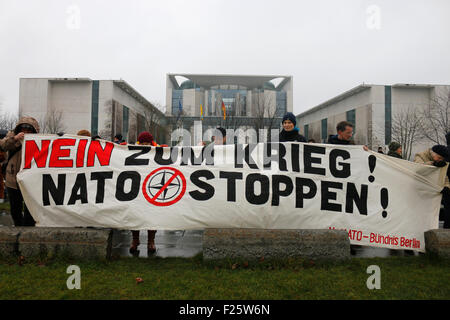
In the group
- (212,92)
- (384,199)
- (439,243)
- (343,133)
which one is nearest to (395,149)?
(343,133)

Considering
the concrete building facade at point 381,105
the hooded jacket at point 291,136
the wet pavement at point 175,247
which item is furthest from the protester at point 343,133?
the concrete building facade at point 381,105

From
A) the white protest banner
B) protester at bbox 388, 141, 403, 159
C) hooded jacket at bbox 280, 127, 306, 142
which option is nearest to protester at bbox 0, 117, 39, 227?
the white protest banner

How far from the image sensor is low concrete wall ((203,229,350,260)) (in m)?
3.78

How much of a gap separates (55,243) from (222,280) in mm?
2405

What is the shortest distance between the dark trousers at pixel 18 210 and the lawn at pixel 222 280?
860mm

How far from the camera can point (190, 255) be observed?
445 cm

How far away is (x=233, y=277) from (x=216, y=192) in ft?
4.17

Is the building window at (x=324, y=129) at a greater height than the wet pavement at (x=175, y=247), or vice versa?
the building window at (x=324, y=129)

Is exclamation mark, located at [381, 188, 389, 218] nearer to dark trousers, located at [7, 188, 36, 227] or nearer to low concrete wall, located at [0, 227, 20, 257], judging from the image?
low concrete wall, located at [0, 227, 20, 257]

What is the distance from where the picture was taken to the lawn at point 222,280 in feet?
9.77

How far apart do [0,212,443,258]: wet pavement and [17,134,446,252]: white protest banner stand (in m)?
0.63

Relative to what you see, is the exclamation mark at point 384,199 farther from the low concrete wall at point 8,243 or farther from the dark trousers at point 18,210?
the dark trousers at point 18,210
